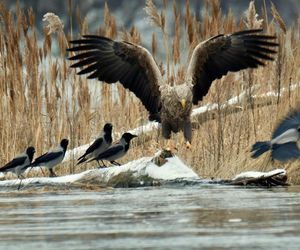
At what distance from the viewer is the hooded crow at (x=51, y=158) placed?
39.0 ft

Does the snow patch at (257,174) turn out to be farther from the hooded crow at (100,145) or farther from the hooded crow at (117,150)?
the hooded crow at (100,145)

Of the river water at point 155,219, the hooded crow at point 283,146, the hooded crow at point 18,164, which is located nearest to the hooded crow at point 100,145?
the hooded crow at point 18,164

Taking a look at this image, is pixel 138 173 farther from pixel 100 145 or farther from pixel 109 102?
pixel 109 102

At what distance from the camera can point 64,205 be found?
29.1ft

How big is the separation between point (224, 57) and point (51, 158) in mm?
2617

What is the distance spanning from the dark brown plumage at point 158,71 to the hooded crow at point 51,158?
4.11 ft

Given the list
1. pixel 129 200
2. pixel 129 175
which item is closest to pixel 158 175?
pixel 129 175

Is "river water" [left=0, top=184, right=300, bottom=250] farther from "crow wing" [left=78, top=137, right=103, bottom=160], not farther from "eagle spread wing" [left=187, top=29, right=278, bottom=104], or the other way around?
"eagle spread wing" [left=187, top=29, right=278, bottom=104]

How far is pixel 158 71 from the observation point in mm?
13344

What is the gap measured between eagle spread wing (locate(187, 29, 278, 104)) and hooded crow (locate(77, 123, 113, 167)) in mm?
1127

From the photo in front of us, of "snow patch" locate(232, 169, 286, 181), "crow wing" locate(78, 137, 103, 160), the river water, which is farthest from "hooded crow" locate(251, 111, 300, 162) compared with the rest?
"crow wing" locate(78, 137, 103, 160)

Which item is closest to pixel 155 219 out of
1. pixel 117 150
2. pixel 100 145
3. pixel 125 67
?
pixel 117 150

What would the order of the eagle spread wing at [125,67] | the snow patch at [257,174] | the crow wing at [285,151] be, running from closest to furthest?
the crow wing at [285,151] → the snow patch at [257,174] → the eagle spread wing at [125,67]

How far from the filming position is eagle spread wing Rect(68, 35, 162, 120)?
1341 centimetres
